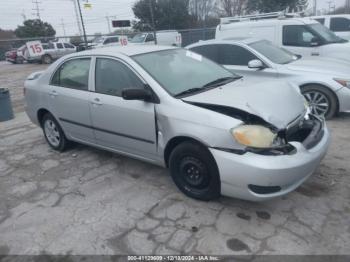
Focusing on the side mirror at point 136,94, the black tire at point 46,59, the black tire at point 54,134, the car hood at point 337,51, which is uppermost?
the side mirror at point 136,94

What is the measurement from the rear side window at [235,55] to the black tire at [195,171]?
3493 mm

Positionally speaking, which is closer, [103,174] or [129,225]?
[129,225]

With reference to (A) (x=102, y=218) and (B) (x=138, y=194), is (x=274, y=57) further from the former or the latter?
(A) (x=102, y=218)

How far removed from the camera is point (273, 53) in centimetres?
616

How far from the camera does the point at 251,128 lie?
2.85 metres

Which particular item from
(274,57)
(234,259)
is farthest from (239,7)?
(234,259)

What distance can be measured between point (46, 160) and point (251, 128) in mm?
3312

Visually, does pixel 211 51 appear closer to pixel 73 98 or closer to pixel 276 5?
pixel 73 98

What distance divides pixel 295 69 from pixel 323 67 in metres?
0.46

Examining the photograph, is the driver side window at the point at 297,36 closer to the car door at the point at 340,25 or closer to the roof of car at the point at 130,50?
the car door at the point at 340,25

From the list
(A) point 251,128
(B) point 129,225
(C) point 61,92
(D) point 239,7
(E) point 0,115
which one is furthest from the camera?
(D) point 239,7

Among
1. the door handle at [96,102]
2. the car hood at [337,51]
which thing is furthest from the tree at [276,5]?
the door handle at [96,102]

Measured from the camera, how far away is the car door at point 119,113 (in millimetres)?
3525

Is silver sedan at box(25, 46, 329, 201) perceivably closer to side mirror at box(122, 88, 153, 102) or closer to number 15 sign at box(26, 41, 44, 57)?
side mirror at box(122, 88, 153, 102)
